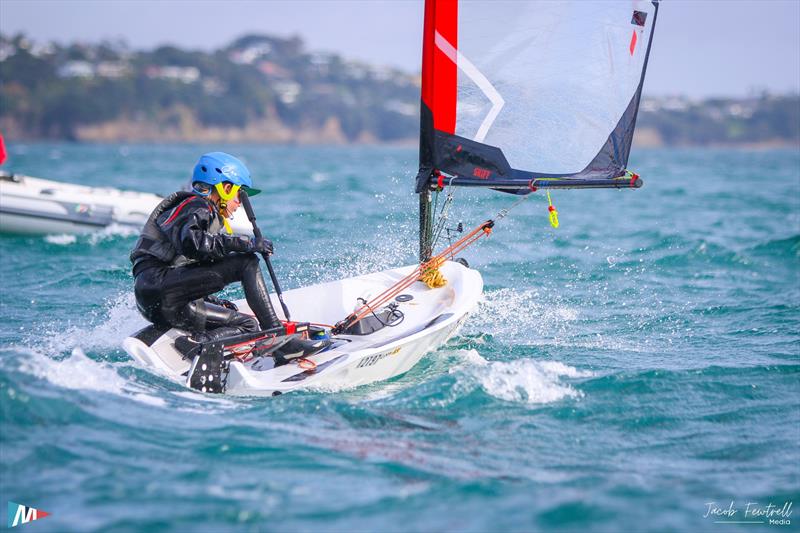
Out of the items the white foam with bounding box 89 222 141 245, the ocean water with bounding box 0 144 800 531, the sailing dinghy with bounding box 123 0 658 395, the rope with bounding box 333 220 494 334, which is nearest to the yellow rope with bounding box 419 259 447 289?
the rope with bounding box 333 220 494 334

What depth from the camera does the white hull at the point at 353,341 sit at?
17.4ft

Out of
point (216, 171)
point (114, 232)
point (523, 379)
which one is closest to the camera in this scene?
point (523, 379)

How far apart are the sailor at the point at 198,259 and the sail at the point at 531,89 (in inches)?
59.6

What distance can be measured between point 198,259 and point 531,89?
2.68 m

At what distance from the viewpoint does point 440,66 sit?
6430mm

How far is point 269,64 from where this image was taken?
13050 cm

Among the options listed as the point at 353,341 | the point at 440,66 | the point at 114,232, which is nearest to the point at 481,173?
the point at 440,66

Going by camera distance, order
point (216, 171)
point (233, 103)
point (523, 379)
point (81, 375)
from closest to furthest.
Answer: point (81, 375) < point (523, 379) < point (216, 171) < point (233, 103)

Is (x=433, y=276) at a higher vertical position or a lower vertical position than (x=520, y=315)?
higher

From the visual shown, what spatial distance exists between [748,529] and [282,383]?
269cm

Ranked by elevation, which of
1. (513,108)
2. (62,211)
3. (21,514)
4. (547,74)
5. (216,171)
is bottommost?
(21,514)

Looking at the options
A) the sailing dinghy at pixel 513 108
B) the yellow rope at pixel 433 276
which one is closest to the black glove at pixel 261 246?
the sailing dinghy at pixel 513 108

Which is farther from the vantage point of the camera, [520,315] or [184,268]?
[520,315]

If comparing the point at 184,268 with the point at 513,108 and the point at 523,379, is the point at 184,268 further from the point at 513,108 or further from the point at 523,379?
the point at 513,108
